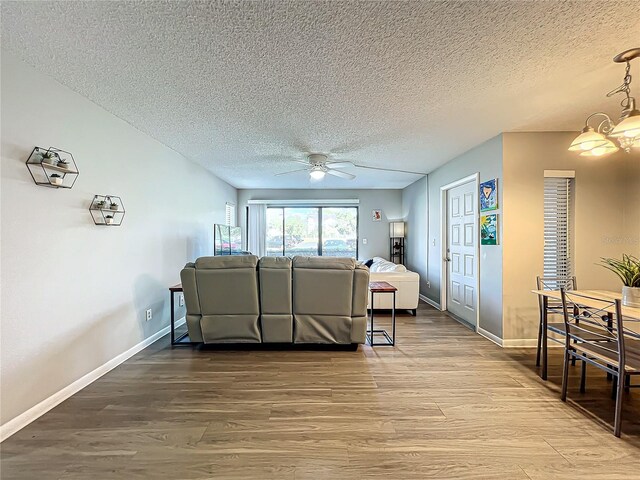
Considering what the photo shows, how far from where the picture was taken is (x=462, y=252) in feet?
14.8

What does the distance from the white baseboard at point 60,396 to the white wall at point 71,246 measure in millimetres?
46

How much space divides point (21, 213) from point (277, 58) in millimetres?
2059

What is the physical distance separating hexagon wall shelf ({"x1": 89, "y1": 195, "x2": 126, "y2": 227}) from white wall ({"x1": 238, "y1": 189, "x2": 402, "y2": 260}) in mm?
4394

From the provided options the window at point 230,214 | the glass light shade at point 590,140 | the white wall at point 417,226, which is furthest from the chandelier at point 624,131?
the window at point 230,214

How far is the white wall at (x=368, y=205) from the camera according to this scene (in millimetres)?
7391

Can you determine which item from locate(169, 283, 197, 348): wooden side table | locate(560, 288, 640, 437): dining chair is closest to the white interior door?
locate(560, 288, 640, 437): dining chair

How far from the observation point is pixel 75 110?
2.47 meters

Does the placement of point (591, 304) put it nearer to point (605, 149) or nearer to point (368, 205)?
point (605, 149)

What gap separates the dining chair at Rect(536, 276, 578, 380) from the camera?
2660mm

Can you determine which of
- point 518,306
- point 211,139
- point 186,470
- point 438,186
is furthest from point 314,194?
point 186,470

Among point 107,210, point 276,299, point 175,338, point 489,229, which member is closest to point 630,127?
point 489,229

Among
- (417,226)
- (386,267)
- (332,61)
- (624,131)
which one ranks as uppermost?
(332,61)

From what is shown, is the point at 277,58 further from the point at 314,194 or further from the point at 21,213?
the point at 314,194

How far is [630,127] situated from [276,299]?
3.21 m
